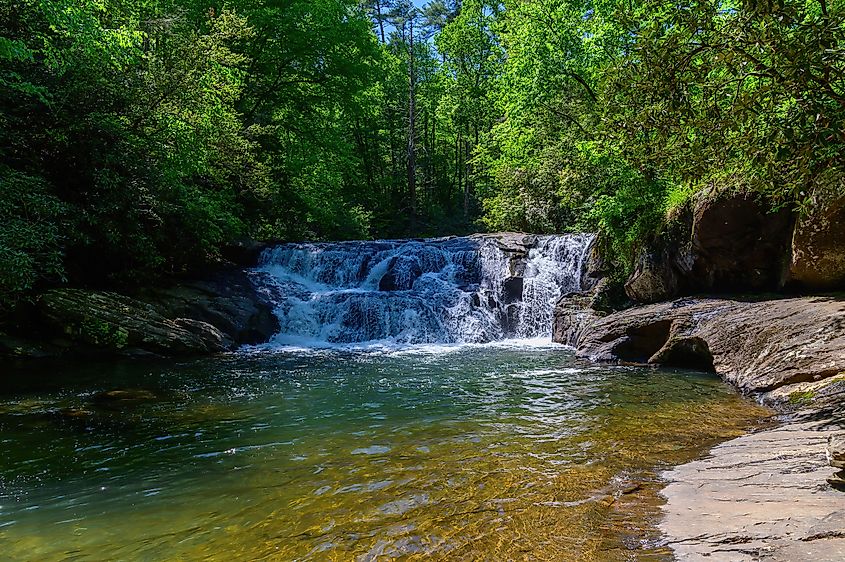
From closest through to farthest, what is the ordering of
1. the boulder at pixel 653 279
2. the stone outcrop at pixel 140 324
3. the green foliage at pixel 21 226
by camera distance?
the green foliage at pixel 21 226 → the stone outcrop at pixel 140 324 → the boulder at pixel 653 279

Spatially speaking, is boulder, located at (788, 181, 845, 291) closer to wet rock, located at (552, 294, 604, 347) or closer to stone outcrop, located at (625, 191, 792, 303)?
stone outcrop, located at (625, 191, 792, 303)

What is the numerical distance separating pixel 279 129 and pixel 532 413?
19.7 metres

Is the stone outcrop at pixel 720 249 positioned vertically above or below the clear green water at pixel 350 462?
above

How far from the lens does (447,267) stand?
18.5 metres

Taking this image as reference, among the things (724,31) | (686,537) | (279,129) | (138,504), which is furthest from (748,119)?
(279,129)

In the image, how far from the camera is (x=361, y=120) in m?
35.1

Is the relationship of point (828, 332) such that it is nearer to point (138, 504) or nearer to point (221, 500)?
point (221, 500)

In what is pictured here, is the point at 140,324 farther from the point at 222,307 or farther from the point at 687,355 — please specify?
the point at 687,355

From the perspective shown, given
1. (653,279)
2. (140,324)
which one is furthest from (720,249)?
(140,324)

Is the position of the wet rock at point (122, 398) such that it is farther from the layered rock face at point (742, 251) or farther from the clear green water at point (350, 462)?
the layered rock face at point (742, 251)

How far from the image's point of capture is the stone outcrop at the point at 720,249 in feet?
34.8

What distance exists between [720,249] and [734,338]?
2950 millimetres

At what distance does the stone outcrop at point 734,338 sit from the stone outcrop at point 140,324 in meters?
9.15

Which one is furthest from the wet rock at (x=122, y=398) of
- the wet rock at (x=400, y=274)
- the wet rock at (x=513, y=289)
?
the wet rock at (x=513, y=289)
